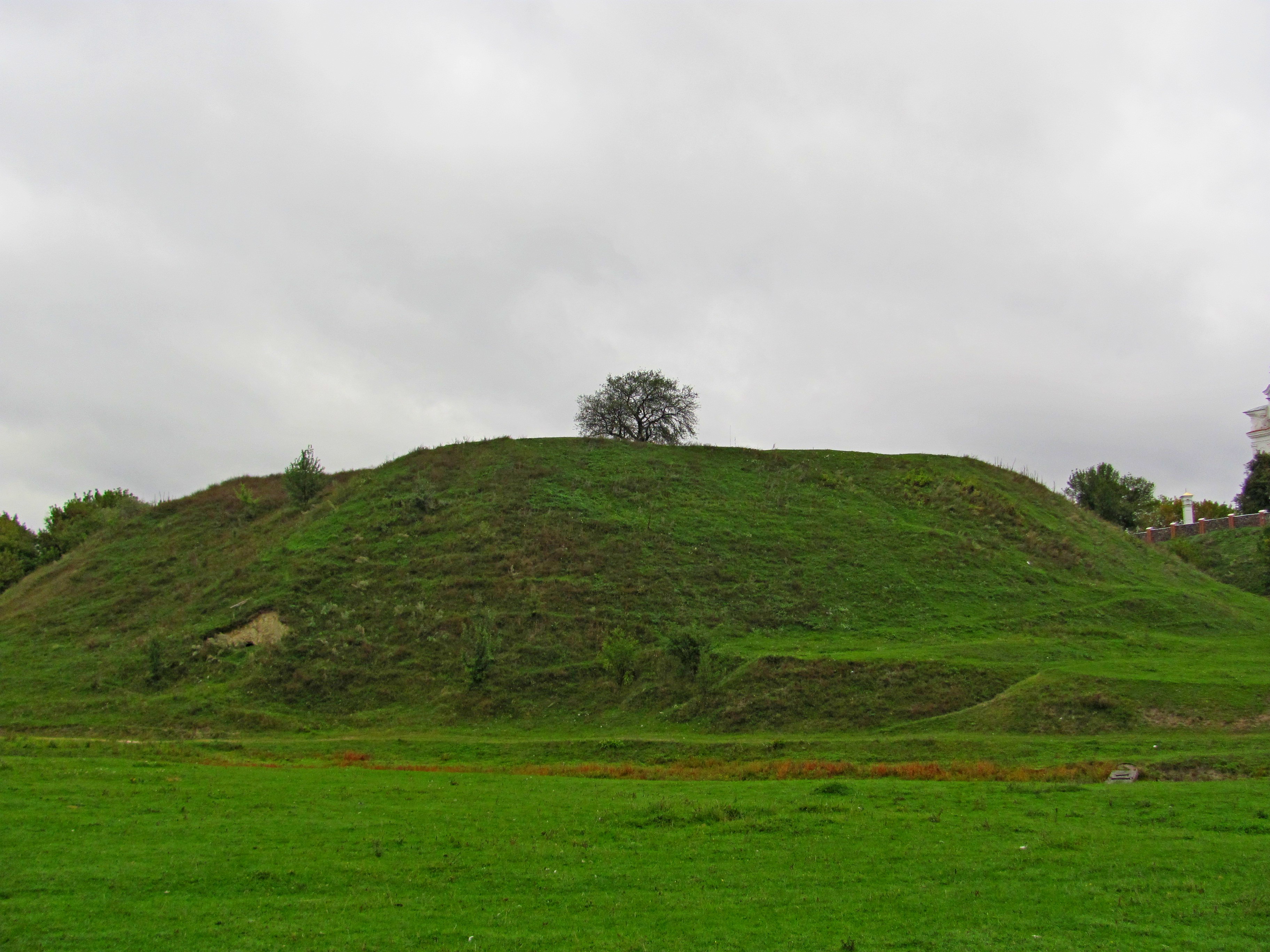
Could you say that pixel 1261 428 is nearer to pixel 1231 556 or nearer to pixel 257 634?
pixel 1231 556

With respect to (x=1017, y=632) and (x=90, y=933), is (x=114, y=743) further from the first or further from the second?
(x=1017, y=632)

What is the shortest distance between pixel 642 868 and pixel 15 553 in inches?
3134

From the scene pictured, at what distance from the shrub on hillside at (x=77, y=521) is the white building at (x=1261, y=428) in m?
120

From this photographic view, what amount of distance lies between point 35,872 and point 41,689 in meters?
35.5

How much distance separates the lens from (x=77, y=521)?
7900 centimetres

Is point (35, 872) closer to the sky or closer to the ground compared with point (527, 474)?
closer to the ground

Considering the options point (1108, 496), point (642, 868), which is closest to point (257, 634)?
point (642, 868)

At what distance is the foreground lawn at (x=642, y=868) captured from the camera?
42.1 feet

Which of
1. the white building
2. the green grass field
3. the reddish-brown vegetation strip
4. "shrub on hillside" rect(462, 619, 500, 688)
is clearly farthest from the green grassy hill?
the white building

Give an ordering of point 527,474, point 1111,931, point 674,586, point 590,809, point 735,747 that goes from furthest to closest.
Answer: point 527,474 < point 674,586 < point 735,747 < point 590,809 < point 1111,931

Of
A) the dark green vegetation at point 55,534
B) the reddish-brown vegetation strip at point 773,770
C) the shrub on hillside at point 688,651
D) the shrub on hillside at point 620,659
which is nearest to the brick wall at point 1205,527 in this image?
the shrub on hillside at point 688,651

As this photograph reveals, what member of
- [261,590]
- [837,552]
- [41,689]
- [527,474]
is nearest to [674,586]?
[837,552]

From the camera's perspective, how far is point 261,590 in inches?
2039

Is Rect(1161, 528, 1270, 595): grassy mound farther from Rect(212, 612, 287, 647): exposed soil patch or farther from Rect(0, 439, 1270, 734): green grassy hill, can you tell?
Rect(212, 612, 287, 647): exposed soil patch
